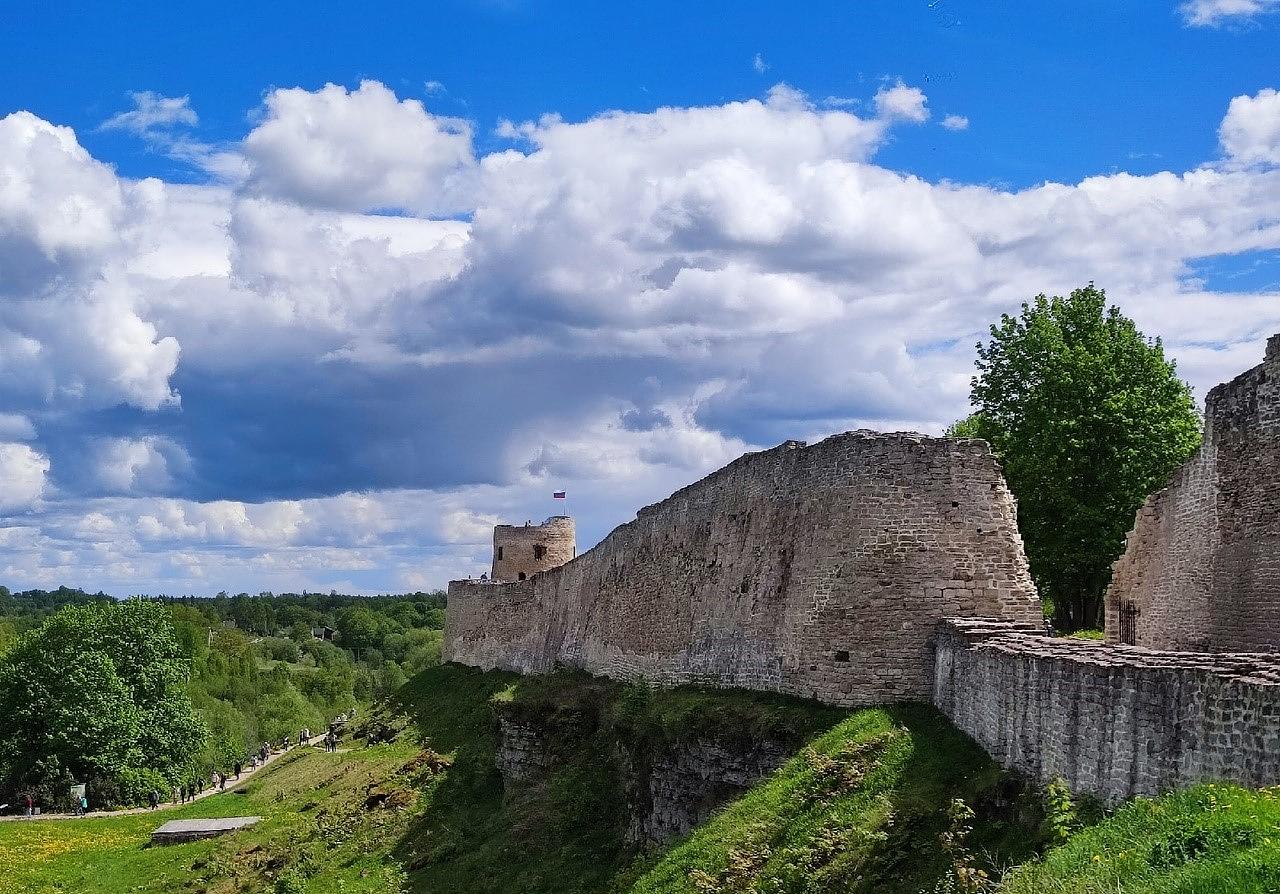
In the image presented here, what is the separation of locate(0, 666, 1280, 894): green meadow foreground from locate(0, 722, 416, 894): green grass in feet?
0.34

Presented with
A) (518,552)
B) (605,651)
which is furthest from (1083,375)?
(518,552)

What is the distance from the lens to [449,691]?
48875 millimetres

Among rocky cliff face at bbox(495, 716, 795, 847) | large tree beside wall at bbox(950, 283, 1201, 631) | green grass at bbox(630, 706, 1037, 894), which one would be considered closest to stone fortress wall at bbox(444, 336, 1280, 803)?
green grass at bbox(630, 706, 1037, 894)

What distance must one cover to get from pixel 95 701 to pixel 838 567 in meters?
41.0

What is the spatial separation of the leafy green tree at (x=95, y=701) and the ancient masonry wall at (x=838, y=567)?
30.8 m

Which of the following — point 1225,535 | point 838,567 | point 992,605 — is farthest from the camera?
point 838,567

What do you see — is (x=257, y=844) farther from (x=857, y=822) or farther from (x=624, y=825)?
(x=857, y=822)

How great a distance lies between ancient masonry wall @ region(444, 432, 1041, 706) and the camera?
18.2 meters

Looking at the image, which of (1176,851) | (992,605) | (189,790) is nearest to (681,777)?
(992,605)

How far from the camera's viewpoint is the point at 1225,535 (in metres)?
17.7

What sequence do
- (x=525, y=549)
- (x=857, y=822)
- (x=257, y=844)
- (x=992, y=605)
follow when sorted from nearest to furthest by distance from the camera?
(x=857, y=822)
(x=992, y=605)
(x=257, y=844)
(x=525, y=549)

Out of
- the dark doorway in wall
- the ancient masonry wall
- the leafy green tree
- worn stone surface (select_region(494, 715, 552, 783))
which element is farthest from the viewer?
the leafy green tree

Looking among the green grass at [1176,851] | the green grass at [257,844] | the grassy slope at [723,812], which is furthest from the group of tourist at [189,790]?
the green grass at [1176,851]

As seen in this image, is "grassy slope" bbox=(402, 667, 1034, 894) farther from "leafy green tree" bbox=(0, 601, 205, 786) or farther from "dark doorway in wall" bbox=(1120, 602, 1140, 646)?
"leafy green tree" bbox=(0, 601, 205, 786)
